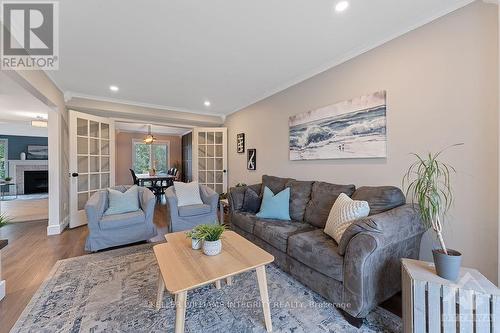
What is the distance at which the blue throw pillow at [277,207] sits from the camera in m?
2.70

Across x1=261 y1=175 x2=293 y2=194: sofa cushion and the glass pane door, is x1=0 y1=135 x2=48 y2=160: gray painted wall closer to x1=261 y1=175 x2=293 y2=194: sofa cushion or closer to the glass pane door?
the glass pane door

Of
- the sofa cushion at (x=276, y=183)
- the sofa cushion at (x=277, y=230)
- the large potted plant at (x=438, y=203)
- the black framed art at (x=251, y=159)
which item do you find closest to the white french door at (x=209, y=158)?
the black framed art at (x=251, y=159)

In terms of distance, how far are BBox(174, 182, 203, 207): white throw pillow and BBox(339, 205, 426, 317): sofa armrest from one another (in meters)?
2.55

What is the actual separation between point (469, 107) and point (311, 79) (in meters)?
1.79

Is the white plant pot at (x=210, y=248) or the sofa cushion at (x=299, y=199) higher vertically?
the sofa cushion at (x=299, y=199)

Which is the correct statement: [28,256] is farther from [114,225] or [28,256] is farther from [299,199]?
[299,199]

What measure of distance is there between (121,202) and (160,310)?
1930mm

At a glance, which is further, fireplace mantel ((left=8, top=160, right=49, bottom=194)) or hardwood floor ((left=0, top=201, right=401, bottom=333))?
fireplace mantel ((left=8, top=160, right=49, bottom=194))

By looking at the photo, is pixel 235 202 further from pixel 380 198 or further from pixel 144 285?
pixel 380 198

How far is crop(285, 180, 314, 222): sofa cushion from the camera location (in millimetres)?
2672

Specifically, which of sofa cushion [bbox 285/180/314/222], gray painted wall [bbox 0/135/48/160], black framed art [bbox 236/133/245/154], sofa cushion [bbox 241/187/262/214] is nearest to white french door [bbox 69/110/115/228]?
black framed art [bbox 236/133/245/154]

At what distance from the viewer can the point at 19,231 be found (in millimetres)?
3541

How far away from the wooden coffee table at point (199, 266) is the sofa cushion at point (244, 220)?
2.59ft

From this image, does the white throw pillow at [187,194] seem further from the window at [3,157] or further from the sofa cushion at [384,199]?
the window at [3,157]
